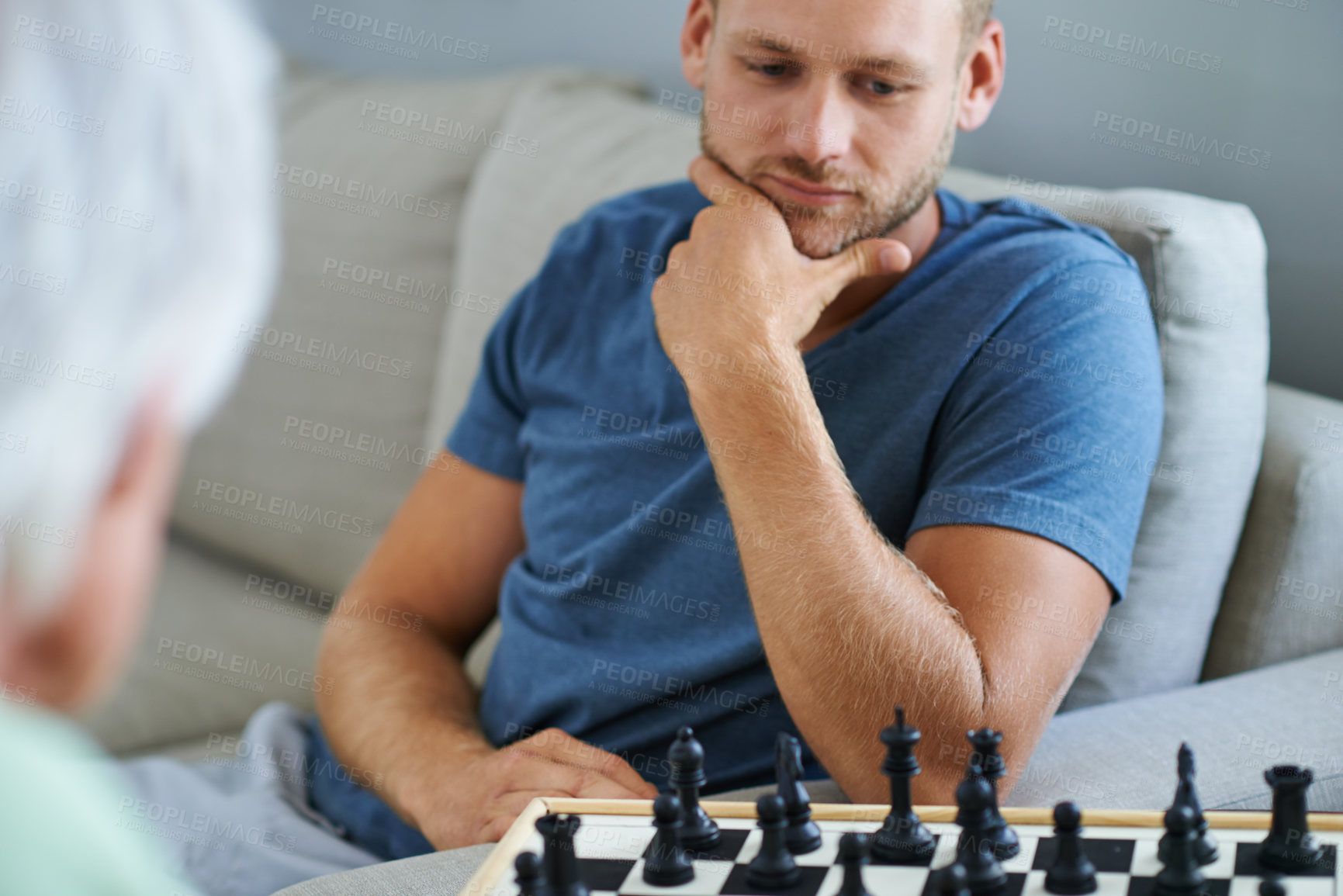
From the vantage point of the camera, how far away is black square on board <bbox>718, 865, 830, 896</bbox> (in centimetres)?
71

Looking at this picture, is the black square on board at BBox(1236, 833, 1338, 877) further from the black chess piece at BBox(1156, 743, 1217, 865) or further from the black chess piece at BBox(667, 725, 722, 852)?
the black chess piece at BBox(667, 725, 722, 852)

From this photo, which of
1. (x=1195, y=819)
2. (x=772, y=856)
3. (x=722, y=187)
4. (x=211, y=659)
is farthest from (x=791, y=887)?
(x=211, y=659)

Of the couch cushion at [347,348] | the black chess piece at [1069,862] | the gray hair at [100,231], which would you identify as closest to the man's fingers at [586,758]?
the black chess piece at [1069,862]

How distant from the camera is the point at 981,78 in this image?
1276 mm

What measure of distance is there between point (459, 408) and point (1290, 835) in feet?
4.07

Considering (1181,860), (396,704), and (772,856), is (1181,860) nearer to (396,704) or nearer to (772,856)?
(772,856)

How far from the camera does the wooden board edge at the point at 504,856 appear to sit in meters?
0.71

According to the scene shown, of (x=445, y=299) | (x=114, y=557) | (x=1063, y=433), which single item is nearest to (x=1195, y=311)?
(x=1063, y=433)

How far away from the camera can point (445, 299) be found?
193 cm

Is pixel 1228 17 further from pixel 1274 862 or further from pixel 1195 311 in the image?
pixel 1274 862

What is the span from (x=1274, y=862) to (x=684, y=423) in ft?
2.26

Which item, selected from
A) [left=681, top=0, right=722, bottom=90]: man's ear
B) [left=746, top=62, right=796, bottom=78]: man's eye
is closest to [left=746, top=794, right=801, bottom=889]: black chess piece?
[left=746, top=62, right=796, bottom=78]: man's eye

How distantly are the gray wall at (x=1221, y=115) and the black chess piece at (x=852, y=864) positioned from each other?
1.08m

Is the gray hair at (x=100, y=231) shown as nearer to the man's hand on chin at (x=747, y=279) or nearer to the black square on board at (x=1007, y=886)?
the black square on board at (x=1007, y=886)
